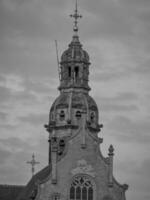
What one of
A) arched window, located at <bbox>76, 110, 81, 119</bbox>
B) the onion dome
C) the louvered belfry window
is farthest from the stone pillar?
the onion dome

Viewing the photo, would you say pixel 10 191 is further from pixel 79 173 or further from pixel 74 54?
pixel 74 54

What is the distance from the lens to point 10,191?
127m

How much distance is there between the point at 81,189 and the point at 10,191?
1890 cm

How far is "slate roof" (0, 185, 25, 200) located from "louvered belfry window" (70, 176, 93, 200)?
1698cm

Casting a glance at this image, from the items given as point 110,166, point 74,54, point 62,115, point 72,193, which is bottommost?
point 72,193

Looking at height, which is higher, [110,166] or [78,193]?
[110,166]

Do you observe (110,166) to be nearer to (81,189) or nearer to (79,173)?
(79,173)

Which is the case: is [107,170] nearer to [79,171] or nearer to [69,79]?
[79,171]

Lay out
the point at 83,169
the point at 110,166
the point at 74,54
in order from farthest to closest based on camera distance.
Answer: the point at 74,54 → the point at 110,166 → the point at 83,169

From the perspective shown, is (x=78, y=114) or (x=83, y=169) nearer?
(x=83, y=169)

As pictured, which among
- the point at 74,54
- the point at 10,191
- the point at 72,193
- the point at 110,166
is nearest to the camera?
the point at 72,193

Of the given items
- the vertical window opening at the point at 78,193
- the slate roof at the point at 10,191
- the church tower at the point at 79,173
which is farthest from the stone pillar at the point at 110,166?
the slate roof at the point at 10,191

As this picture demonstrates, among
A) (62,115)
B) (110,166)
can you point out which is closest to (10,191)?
(62,115)

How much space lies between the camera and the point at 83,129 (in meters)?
112
